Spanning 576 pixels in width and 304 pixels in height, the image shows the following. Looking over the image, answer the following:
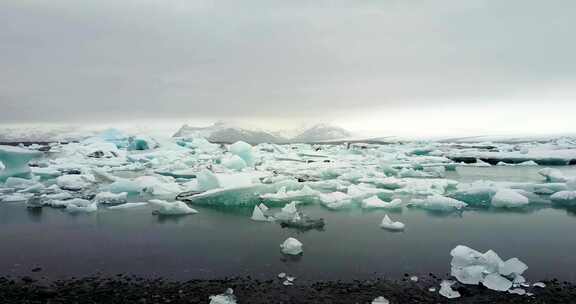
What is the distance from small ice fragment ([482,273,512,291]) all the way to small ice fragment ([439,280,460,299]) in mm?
427

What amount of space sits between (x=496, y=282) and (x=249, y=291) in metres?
3.00

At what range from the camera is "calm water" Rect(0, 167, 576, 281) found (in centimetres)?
→ 569

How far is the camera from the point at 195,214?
959cm

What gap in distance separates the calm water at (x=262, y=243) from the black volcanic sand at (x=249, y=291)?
0.90 ft

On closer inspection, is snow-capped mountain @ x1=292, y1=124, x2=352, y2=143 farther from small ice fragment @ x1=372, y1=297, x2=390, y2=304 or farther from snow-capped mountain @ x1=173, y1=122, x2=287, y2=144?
small ice fragment @ x1=372, y1=297, x2=390, y2=304

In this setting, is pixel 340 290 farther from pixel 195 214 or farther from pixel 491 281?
pixel 195 214

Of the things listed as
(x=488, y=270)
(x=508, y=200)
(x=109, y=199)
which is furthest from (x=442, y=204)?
(x=109, y=199)

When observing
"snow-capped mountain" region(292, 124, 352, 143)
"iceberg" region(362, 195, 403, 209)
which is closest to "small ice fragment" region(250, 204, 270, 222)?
"iceberg" region(362, 195, 403, 209)

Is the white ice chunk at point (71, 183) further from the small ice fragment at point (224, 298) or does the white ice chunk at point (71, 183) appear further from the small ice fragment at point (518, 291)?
the small ice fragment at point (518, 291)

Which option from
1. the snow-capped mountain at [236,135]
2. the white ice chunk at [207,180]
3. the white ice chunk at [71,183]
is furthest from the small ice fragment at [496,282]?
the snow-capped mountain at [236,135]

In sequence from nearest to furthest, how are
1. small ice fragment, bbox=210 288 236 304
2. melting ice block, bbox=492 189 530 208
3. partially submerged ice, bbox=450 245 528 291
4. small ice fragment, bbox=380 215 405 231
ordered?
small ice fragment, bbox=210 288 236 304
partially submerged ice, bbox=450 245 528 291
small ice fragment, bbox=380 215 405 231
melting ice block, bbox=492 189 530 208

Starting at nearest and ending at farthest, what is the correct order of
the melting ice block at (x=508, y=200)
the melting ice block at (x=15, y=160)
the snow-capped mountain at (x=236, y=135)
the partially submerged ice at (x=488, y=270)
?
the partially submerged ice at (x=488, y=270)
the melting ice block at (x=508, y=200)
the melting ice block at (x=15, y=160)
the snow-capped mountain at (x=236, y=135)

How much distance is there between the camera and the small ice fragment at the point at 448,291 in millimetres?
4723

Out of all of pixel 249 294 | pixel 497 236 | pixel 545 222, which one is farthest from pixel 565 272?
→ pixel 249 294
